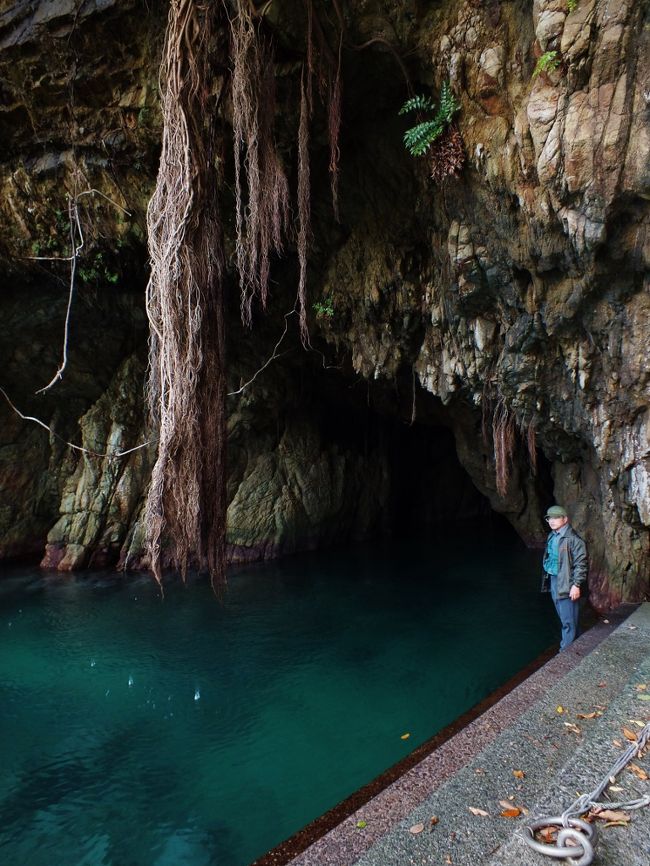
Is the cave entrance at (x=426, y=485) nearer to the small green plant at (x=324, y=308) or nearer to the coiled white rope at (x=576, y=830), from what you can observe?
the small green plant at (x=324, y=308)

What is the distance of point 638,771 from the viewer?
7.40ft

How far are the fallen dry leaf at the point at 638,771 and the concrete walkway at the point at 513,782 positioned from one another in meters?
0.03

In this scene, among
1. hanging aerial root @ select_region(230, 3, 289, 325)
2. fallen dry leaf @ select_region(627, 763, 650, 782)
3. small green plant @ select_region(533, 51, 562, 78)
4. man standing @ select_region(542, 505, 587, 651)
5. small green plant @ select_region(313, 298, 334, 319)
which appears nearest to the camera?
fallen dry leaf @ select_region(627, 763, 650, 782)

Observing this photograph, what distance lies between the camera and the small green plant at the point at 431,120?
4.90m

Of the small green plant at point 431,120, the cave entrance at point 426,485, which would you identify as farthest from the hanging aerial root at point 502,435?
the cave entrance at point 426,485

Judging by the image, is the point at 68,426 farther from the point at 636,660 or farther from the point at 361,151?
the point at 636,660

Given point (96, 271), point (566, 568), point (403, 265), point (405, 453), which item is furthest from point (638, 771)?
point (405, 453)

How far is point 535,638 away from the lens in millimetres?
6348

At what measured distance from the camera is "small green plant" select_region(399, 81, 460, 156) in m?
4.90

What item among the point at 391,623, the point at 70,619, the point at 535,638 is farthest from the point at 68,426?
the point at 535,638

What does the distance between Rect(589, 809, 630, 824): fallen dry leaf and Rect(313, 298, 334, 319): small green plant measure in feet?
22.3

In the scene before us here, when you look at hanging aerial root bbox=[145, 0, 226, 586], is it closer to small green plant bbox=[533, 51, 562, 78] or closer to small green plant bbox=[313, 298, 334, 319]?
small green plant bbox=[533, 51, 562, 78]

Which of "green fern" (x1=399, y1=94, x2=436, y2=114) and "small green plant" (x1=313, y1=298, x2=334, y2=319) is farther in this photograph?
"small green plant" (x1=313, y1=298, x2=334, y2=319)

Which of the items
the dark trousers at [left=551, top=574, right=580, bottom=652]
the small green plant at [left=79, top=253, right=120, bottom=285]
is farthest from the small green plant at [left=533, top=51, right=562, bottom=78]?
the small green plant at [left=79, top=253, right=120, bottom=285]
